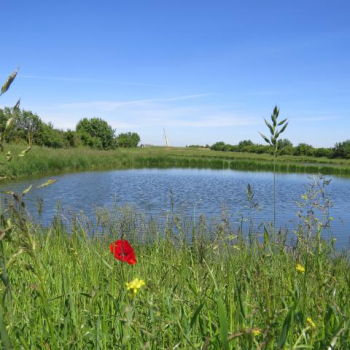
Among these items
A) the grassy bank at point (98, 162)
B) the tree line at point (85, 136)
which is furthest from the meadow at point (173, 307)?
the tree line at point (85, 136)

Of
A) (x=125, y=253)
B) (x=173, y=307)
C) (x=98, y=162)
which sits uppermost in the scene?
(x=98, y=162)

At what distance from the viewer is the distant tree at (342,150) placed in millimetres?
59625

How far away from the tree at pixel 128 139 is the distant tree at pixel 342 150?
136 feet

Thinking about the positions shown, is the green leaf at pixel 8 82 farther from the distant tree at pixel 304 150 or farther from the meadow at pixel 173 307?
the distant tree at pixel 304 150

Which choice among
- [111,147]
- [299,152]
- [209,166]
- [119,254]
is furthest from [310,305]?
[299,152]

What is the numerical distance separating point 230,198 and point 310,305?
1680 cm

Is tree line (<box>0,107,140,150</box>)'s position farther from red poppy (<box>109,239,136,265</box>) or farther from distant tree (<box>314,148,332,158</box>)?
distant tree (<box>314,148,332,158</box>)

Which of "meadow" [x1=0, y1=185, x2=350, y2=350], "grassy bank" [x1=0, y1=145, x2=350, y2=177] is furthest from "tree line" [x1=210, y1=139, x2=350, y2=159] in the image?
"meadow" [x1=0, y1=185, x2=350, y2=350]

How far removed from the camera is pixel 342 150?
60375 millimetres

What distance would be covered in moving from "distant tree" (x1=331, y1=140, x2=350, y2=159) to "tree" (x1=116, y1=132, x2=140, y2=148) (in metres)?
41.4

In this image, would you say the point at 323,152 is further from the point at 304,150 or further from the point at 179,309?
the point at 179,309

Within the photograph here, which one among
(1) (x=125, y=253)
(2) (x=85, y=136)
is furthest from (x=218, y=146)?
(1) (x=125, y=253)

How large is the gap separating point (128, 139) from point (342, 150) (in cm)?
4351

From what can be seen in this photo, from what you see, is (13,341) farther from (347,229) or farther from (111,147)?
(111,147)
